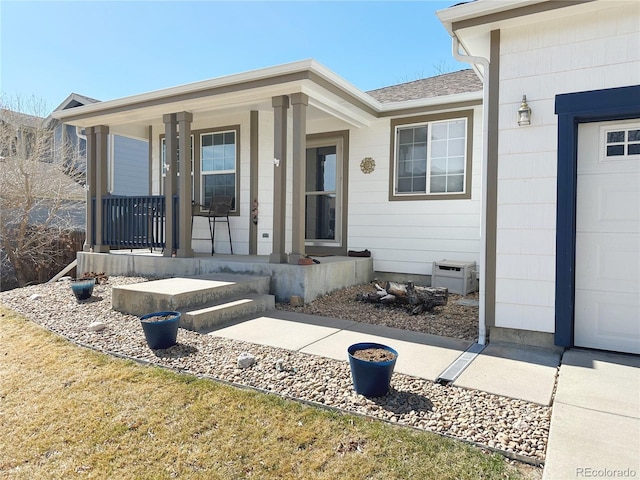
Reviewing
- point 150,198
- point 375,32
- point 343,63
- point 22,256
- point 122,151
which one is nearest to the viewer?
point 150,198

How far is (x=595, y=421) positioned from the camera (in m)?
2.15

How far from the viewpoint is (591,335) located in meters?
3.44

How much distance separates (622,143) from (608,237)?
0.78 m

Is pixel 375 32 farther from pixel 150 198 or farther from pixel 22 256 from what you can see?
pixel 22 256

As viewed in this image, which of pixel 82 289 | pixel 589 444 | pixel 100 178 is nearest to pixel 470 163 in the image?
pixel 589 444

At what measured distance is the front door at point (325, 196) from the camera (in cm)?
721

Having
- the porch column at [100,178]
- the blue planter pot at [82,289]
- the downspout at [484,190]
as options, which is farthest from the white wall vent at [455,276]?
the porch column at [100,178]

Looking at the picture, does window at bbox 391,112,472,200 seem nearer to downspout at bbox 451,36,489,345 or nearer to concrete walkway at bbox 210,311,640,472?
downspout at bbox 451,36,489,345

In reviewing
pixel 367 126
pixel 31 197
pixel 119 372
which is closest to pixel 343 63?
pixel 367 126

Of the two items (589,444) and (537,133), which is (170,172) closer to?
(537,133)

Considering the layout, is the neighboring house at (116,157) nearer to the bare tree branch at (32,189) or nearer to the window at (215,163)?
the bare tree branch at (32,189)

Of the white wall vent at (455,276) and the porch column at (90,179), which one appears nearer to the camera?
the white wall vent at (455,276)

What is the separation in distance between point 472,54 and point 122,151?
11.8 metres

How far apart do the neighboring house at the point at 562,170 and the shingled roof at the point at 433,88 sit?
2.74 m
